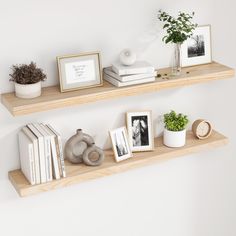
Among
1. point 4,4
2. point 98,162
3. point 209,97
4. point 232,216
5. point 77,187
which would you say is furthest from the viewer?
point 232,216

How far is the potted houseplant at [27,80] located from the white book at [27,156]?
17 centimetres

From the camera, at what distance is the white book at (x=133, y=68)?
7.20ft

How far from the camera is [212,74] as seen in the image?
7.79ft

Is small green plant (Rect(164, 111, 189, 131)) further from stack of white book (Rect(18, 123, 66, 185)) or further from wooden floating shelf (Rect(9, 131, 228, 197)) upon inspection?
stack of white book (Rect(18, 123, 66, 185))

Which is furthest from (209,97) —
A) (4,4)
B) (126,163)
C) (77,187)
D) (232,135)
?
(4,4)

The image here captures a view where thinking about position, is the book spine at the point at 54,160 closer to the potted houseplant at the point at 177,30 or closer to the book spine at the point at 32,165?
the book spine at the point at 32,165

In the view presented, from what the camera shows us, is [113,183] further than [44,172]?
Yes

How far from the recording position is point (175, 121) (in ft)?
8.10

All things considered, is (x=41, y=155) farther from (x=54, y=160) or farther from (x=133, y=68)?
(x=133, y=68)

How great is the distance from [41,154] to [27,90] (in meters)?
0.25

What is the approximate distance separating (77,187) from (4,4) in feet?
2.78

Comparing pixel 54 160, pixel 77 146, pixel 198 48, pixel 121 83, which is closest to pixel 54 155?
pixel 54 160

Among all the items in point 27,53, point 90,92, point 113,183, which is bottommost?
point 113,183

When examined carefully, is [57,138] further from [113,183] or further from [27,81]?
[113,183]
